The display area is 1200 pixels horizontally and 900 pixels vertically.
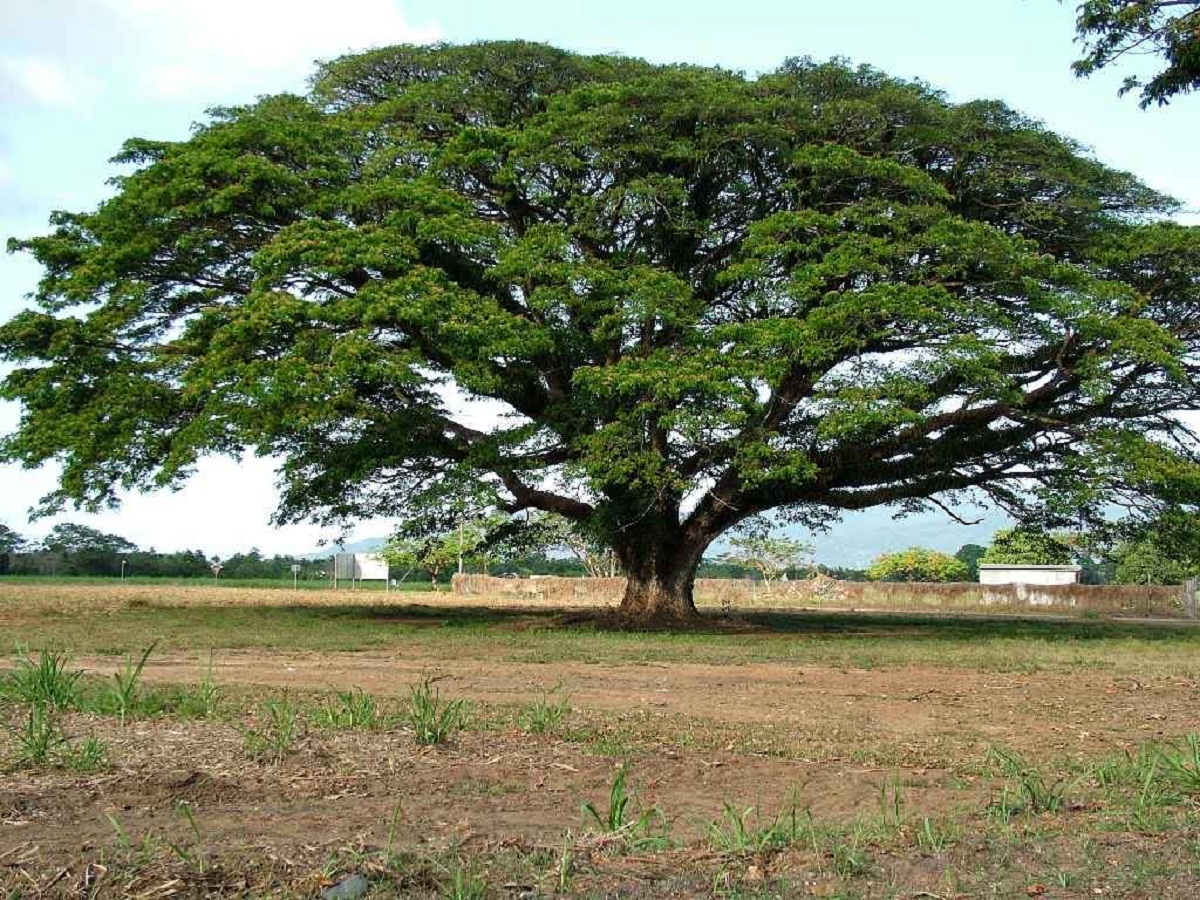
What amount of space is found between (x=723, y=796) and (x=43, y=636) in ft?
43.2

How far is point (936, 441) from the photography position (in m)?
21.6

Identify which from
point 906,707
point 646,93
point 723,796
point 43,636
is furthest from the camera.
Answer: point 646,93

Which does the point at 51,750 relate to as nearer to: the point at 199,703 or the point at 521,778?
the point at 199,703

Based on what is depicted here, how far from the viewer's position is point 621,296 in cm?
1917

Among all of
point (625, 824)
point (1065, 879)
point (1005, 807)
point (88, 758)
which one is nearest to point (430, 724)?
point (88, 758)

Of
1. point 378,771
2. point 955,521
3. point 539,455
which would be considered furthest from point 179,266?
point 378,771

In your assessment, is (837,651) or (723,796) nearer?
(723,796)

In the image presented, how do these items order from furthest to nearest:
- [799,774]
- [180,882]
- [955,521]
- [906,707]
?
[955,521] → [906,707] → [799,774] → [180,882]

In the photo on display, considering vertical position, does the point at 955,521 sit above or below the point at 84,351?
below

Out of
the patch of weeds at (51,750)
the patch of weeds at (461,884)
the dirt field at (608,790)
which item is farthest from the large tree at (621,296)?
the patch of weeds at (461,884)

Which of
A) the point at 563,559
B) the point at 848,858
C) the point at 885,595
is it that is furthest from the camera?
the point at 563,559

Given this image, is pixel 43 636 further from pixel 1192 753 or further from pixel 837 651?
pixel 1192 753

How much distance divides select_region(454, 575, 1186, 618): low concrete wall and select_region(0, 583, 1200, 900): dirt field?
27992mm

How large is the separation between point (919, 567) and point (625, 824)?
70849 millimetres
